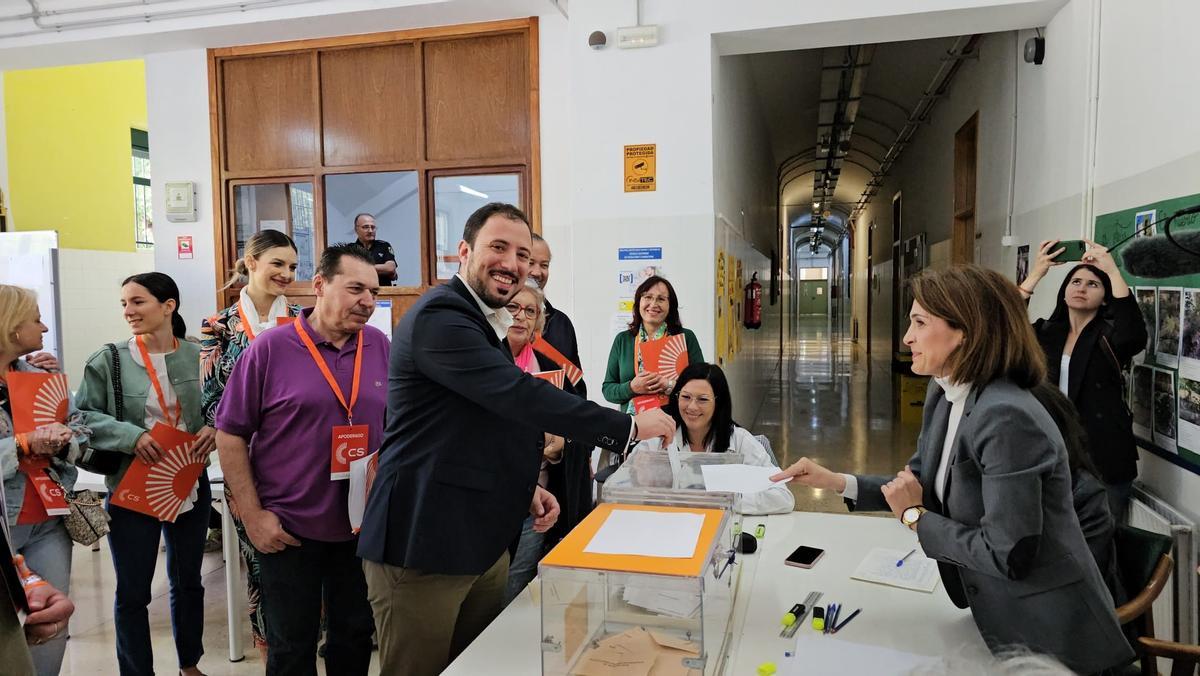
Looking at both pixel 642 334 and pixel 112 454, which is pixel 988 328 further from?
pixel 112 454

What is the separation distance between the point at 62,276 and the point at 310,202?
327 centimetres

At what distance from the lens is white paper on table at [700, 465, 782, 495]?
195 centimetres

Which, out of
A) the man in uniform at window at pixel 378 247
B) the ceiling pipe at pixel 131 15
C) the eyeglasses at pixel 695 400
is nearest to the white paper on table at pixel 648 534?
the eyeglasses at pixel 695 400

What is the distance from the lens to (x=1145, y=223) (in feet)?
10.6

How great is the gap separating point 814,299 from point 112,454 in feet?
108

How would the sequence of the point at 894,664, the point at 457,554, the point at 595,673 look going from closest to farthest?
the point at 595,673, the point at 894,664, the point at 457,554

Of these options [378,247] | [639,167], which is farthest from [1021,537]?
[378,247]

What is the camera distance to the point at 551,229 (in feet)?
17.7

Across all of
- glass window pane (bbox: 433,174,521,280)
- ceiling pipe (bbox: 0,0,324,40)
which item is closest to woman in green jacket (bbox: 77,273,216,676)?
glass window pane (bbox: 433,174,521,280)

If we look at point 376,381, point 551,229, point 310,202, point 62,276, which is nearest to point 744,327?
point 551,229

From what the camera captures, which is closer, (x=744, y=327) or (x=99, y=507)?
(x=99, y=507)

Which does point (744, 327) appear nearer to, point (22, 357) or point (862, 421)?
point (862, 421)

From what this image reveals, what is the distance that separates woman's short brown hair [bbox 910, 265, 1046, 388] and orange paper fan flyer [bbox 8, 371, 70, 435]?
269 cm

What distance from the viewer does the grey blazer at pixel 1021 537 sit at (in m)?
1.43
